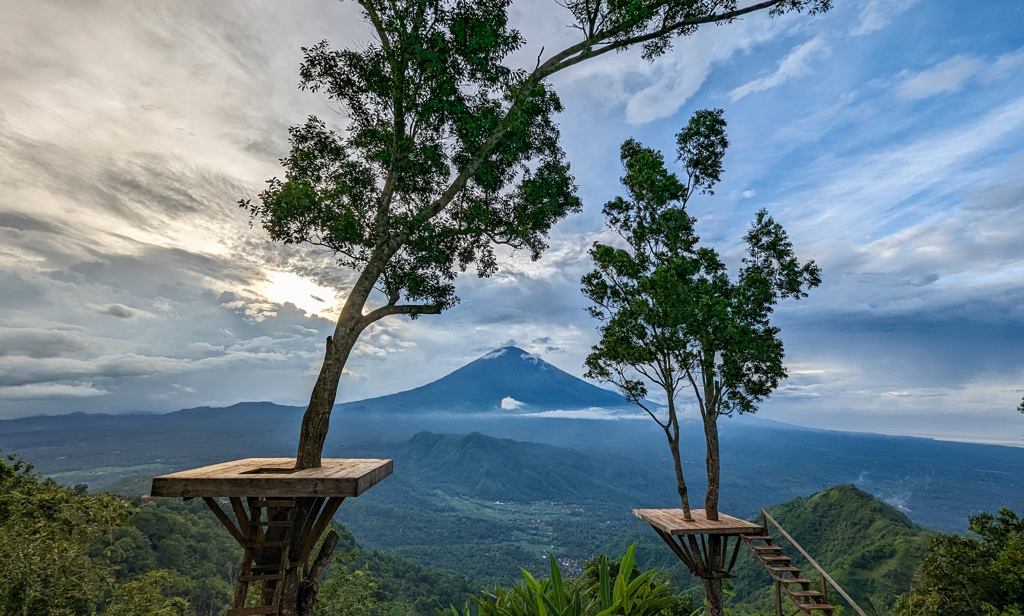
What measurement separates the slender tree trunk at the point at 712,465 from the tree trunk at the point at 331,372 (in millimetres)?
8302

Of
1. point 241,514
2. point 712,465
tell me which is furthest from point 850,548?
point 241,514

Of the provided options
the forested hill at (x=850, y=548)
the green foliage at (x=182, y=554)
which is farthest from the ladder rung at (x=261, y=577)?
the forested hill at (x=850, y=548)

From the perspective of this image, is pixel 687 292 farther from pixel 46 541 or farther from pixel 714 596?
pixel 46 541

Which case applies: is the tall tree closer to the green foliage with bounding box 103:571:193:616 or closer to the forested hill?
the green foliage with bounding box 103:571:193:616

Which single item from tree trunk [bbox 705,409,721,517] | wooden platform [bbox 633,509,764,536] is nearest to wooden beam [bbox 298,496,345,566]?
wooden platform [bbox 633,509,764,536]

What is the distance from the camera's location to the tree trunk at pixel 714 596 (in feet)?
30.0

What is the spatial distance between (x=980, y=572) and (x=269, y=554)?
19751 mm

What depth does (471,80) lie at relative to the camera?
22.6 ft

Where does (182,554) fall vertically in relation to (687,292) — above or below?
below

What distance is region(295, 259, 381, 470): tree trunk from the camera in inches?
216

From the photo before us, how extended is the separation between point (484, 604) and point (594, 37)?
8432mm

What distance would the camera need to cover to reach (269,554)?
5.30 meters

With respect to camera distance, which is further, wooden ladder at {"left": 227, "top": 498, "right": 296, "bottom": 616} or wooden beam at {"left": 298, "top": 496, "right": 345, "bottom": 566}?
wooden beam at {"left": 298, "top": 496, "right": 345, "bottom": 566}

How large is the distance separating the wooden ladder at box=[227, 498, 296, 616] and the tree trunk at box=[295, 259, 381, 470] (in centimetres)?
61
